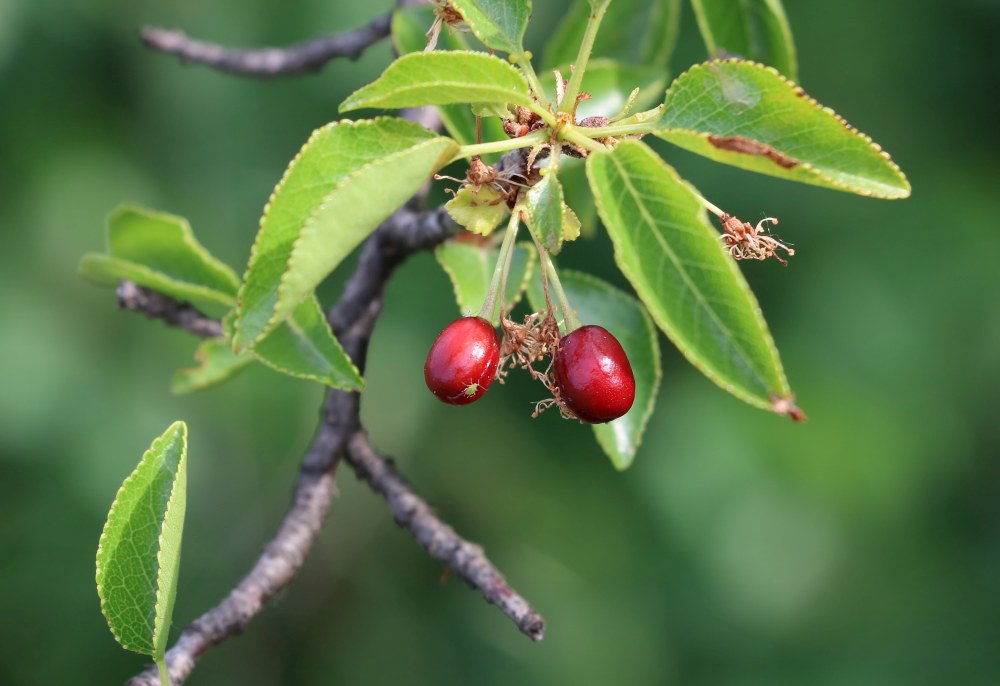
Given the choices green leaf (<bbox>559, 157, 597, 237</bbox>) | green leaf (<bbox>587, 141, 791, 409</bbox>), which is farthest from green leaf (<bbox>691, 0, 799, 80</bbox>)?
green leaf (<bbox>587, 141, 791, 409</bbox>)

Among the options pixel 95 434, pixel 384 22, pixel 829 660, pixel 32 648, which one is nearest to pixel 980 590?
pixel 829 660

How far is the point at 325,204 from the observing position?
0.76 metres

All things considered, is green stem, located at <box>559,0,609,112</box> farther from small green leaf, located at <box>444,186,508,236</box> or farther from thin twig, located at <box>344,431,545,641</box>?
thin twig, located at <box>344,431,545,641</box>

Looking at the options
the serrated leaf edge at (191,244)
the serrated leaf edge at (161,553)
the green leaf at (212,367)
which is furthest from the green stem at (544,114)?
the green leaf at (212,367)

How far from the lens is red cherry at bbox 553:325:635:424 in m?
0.90

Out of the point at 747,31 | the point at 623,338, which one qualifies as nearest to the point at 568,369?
the point at 623,338

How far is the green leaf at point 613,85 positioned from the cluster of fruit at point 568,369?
0.68 m

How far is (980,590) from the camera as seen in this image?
2641 millimetres

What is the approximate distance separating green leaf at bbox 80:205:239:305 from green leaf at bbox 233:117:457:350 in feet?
1.74

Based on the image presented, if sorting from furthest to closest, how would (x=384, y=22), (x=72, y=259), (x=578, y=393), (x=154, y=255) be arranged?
(x=72, y=259) → (x=384, y=22) → (x=154, y=255) → (x=578, y=393)

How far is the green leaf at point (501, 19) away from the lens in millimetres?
970

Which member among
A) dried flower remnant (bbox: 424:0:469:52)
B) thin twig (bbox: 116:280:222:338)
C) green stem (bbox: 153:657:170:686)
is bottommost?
green stem (bbox: 153:657:170:686)

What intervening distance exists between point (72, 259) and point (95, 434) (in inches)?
20.7

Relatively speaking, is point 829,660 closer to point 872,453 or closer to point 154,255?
point 872,453
